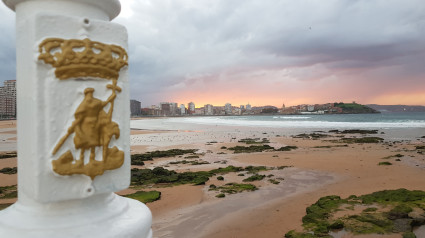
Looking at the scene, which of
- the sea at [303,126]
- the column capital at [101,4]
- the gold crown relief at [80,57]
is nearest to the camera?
the gold crown relief at [80,57]

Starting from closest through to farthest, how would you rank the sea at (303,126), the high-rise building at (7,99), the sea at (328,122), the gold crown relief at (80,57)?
1. the gold crown relief at (80,57)
2. the sea at (303,126)
3. the sea at (328,122)
4. the high-rise building at (7,99)

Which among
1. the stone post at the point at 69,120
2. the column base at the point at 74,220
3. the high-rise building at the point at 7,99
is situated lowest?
the column base at the point at 74,220

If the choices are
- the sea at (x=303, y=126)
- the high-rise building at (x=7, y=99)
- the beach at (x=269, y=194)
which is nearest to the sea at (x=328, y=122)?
the sea at (x=303, y=126)

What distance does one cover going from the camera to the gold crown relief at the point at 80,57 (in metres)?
1.75

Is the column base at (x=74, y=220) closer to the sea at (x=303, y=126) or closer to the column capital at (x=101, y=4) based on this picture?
the column capital at (x=101, y=4)

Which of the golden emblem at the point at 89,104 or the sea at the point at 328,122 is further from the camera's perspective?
the sea at the point at 328,122

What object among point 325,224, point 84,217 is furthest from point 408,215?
point 84,217

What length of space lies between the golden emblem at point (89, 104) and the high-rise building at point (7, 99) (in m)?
102

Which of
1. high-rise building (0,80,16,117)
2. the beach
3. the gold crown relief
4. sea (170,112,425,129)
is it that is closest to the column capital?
the gold crown relief

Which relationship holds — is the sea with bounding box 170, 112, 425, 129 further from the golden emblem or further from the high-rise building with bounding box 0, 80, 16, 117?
the high-rise building with bounding box 0, 80, 16, 117

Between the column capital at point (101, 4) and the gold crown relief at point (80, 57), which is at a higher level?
the column capital at point (101, 4)

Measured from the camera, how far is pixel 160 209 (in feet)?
20.5

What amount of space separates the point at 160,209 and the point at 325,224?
3.46 m

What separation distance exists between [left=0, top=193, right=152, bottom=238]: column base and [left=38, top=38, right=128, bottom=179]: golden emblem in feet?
0.95
